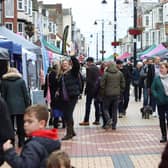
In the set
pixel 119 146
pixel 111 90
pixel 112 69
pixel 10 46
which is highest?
pixel 10 46

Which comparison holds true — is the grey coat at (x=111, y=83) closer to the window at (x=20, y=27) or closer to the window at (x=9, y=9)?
the window at (x=9, y=9)

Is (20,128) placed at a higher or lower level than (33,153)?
lower

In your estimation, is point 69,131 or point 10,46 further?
point 10,46

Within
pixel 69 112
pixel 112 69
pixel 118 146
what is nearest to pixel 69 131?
pixel 69 112

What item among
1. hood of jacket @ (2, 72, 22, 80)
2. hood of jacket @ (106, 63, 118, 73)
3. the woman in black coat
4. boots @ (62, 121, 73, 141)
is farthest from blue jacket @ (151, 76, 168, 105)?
hood of jacket @ (2, 72, 22, 80)

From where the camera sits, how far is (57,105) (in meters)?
14.3

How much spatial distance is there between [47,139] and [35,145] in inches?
→ 6.2

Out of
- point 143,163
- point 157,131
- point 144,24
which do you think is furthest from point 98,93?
point 144,24

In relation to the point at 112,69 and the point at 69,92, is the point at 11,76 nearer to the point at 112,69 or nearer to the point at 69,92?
the point at 69,92

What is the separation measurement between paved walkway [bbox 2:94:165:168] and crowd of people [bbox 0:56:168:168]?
436 millimetres

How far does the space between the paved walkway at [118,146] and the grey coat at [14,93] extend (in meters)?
1.30

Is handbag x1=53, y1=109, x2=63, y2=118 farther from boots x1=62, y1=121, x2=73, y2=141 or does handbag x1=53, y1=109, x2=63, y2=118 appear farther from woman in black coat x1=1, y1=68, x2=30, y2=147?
woman in black coat x1=1, y1=68, x2=30, y2=147

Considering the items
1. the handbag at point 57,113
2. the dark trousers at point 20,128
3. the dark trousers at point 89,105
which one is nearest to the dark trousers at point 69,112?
the dark trousers at point 20,128

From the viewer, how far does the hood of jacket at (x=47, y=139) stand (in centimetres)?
478
